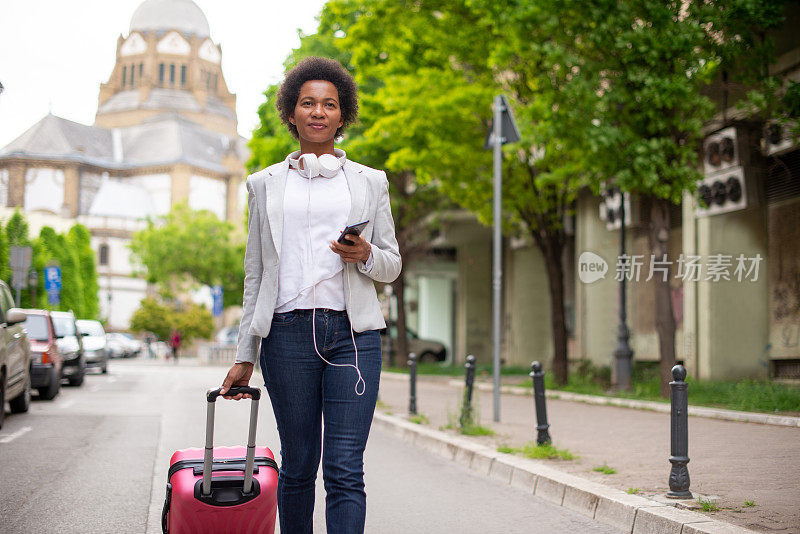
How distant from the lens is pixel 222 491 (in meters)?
3.59

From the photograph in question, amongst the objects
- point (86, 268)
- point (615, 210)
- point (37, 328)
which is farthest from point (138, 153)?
point (37, 328)

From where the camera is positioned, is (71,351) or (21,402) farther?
(71,351)

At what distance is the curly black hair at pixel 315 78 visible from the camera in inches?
152

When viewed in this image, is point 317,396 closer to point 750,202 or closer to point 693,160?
point 693,160

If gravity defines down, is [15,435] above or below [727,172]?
below

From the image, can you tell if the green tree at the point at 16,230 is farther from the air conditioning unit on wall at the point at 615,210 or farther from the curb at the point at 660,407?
the curb at the point at 660,407

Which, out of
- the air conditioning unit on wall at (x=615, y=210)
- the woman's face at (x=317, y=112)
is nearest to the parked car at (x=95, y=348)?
the air conditioning unit on wall at (x=615, y=210)

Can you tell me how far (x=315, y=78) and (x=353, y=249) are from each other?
2.90ft

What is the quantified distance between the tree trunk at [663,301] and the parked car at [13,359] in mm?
9008

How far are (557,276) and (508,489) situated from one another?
1168 cm

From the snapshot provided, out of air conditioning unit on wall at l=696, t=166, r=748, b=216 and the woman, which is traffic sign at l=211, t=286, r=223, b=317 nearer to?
air conditioning unit on wall at l=696, t=166, r=748, b=216

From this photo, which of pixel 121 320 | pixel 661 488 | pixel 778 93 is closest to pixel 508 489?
→ pixel 661 488

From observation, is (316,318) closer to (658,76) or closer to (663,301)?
(658,76)

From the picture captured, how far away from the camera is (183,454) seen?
384 centimetres
